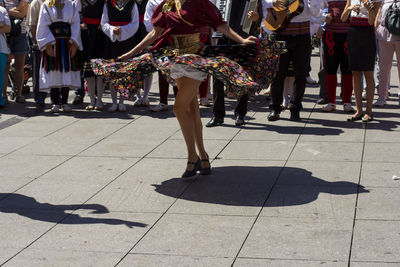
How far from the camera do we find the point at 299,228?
589 centimetres

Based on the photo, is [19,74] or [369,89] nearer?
[369,89]

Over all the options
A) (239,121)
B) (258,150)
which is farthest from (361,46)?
(258,150)

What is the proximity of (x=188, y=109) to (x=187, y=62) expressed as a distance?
0.53 meters

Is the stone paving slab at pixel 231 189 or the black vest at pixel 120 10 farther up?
the black vest at pixel 120 10

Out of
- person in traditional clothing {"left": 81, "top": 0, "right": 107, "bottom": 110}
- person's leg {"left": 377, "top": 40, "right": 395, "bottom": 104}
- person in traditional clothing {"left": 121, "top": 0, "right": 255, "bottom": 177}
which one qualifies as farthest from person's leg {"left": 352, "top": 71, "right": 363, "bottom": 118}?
person in traditional clothing {"left": 81, "top": 0, "right": 107, "bottom": 110}

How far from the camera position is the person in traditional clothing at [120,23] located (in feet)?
37.2

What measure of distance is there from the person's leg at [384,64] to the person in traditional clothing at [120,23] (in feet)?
12.5

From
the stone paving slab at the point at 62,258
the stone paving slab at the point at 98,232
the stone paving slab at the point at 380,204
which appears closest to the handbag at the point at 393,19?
the stone paving slab at the point at 380,204

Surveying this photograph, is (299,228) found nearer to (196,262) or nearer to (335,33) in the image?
(196,262)

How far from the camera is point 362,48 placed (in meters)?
10.0

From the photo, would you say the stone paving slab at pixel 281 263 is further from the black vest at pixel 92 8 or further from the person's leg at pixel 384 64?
the black vest at pixel 92 8

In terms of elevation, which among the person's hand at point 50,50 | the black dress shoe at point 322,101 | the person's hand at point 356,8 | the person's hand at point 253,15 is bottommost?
the black dress shoe at point 322,101

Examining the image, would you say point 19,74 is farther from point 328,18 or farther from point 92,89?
point 328,18

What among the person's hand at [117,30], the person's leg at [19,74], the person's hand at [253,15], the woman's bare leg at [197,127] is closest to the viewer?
the woman's bare leg at [197,127]
